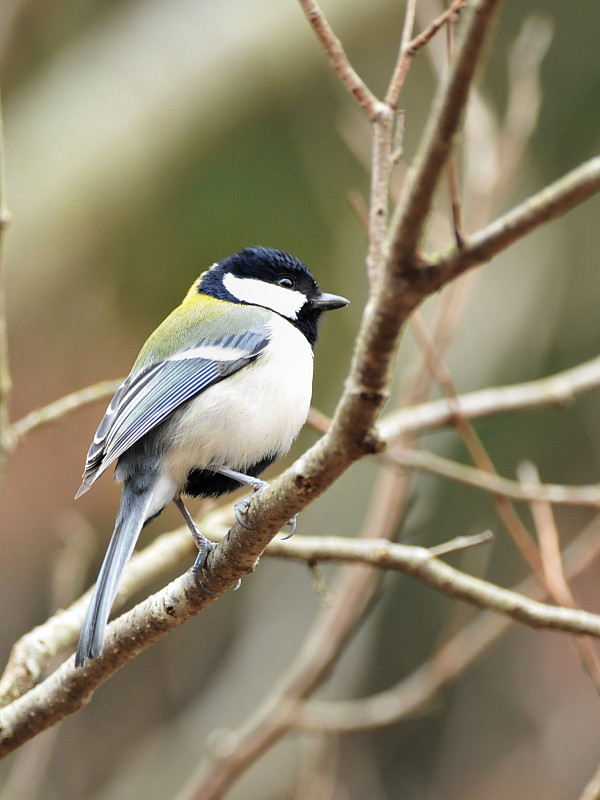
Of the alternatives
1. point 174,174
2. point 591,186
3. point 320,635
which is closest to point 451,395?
point 320,635

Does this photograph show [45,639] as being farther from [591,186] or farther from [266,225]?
[266,225]

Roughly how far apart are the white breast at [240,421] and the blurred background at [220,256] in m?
1.63

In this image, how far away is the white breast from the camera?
88.7 inches

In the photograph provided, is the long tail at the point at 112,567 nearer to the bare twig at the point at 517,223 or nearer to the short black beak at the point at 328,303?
the short black beak at the point at 328,303

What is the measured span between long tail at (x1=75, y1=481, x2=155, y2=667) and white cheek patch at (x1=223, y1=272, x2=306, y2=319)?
81cm

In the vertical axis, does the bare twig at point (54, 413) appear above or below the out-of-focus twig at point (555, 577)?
above

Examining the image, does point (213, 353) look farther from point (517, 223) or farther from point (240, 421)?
point (517, 223)

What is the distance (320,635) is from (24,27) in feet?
14.5

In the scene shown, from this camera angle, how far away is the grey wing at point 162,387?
2.26m

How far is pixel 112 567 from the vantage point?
6.40 feet

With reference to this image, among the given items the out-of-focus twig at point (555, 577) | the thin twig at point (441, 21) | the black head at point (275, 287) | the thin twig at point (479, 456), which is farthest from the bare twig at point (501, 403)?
the thin twig at point (441, 21)

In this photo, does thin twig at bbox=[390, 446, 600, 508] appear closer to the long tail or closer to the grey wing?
the grey wing

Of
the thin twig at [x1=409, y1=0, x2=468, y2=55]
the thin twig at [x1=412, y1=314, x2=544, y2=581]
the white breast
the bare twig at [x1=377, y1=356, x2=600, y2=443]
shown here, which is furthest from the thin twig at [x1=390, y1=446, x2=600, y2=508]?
the thin twig at [x1=409, y1=0, x2=468, y2=55]

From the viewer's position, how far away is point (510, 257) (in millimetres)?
5055
